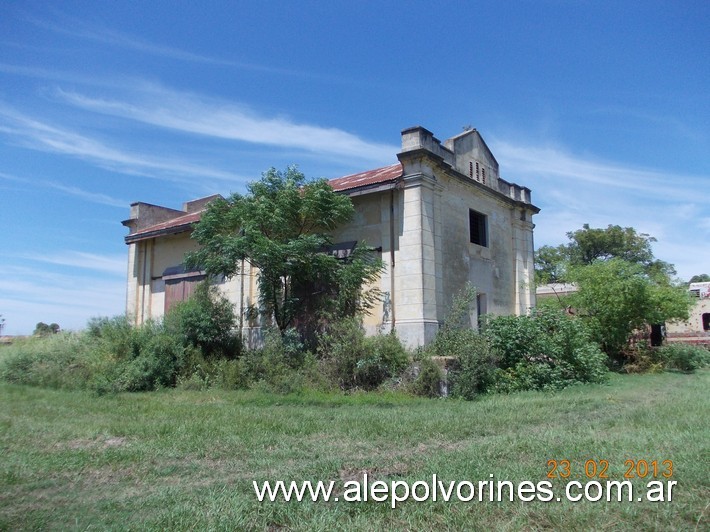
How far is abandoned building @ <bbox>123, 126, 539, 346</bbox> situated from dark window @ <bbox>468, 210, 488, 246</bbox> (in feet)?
0.11

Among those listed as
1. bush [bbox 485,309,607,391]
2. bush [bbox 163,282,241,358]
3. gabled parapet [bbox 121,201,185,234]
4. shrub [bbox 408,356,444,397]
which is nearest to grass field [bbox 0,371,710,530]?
shrub [bbox 408,356,444,397]

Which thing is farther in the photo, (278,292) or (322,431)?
(278,292)

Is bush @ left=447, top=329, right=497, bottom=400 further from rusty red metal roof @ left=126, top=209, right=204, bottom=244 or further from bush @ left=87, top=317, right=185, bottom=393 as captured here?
rusty red metal roof @ left=126, top=209, right=204, bottom=244

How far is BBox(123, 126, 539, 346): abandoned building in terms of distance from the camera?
1459 cm

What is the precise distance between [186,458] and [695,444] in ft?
19.1

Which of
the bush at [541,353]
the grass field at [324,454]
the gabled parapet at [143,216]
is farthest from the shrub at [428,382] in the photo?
the gabled parapet at [143,216]

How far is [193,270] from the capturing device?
1984 cm

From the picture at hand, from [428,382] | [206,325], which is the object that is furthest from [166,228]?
[428,382]

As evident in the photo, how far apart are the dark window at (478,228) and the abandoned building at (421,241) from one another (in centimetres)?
3

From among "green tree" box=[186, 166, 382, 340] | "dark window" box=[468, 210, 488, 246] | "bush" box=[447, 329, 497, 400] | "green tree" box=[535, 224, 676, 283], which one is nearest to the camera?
"bush" box=[447, 329, 497, 400]

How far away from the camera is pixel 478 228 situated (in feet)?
59.2

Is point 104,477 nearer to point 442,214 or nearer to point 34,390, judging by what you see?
point 34,390

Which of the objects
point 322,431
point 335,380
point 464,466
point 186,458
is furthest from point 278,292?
point 464,466

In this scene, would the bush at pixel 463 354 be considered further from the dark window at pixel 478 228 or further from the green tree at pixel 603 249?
the green tree at pixel 603 249
